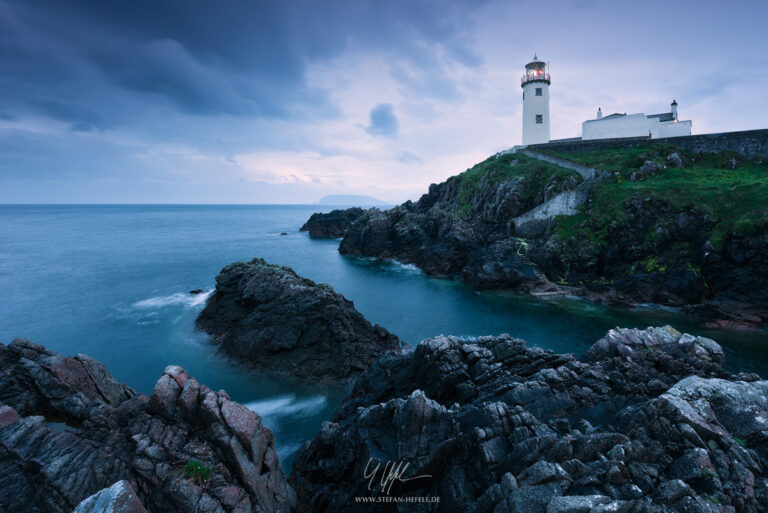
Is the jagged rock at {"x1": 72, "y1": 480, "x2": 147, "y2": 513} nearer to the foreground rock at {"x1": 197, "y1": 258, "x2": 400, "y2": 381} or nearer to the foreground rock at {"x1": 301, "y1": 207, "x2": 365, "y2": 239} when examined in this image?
the foreground rock at {"x1": 197, "y1": 258, "x2": 400, "y2": 381}

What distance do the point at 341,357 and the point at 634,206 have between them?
42.1 meters

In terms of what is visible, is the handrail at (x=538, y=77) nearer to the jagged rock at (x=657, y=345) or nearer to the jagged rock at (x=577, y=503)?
the jagged rock at (x=657, y=345)

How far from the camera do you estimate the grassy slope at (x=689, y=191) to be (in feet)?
121

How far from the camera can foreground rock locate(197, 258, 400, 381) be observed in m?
27.2

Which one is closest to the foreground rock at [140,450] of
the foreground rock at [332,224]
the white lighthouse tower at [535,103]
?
the white lighthouse tower at [535,103]

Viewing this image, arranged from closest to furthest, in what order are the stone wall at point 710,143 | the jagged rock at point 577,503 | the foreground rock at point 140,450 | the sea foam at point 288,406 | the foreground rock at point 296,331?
the jagged rock at point 577,503 < the foreground rock at point 140,450 < the sea foam at point 288,406 < the foreground rock at point 296,331 < the stone wall at point 710,143

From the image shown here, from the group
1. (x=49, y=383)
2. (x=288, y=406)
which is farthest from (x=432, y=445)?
(x=49, y=383)

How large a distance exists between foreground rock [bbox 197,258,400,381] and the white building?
6347 cm

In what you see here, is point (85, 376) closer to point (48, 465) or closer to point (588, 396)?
point (48, 465)

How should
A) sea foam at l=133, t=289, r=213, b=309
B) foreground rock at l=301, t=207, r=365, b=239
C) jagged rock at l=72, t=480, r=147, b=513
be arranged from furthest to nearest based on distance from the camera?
foreground rock at l=301, t=207, r=365, b=239, sea foam at l=133, t=289, r=213, b=309, jagged rock at l=72, t=480, r=147, b=513

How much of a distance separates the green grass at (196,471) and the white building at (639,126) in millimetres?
79841

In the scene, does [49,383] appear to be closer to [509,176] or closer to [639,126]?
[509,176]

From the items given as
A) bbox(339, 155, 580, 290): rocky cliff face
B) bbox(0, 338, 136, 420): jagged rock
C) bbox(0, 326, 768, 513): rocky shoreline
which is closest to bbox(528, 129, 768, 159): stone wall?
bbox(339, 155, 580, 290): rocky cliff face

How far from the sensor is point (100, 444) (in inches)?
450
